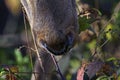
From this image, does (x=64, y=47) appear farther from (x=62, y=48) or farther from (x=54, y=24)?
(x=54, y=24)

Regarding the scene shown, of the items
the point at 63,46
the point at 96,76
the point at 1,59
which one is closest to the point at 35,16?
the point at 63,46

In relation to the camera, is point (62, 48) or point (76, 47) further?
point (76, 47)

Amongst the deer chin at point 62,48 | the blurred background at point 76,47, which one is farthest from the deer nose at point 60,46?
the blurred background at point 76,47

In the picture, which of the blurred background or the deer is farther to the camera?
the blurred background

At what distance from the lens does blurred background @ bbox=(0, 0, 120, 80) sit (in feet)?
12.4

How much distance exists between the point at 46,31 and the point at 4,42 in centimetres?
381

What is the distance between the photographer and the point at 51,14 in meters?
2.30

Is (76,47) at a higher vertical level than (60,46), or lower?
lower

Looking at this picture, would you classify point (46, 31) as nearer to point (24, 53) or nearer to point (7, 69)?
point (7, 69)

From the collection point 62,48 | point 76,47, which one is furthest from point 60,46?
point 76,47

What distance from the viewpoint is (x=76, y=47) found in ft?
15.6

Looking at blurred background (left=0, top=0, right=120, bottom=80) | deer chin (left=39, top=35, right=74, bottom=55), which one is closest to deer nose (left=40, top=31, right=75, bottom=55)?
deer chin (left=39, top=35, right=74, bottom=55)

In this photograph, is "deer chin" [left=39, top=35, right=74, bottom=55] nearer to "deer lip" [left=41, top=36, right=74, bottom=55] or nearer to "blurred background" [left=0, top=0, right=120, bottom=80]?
"deer lip" [left=41, top=36, right=74, bottom=55]

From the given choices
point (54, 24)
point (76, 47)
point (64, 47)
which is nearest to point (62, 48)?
point (64, 47)
